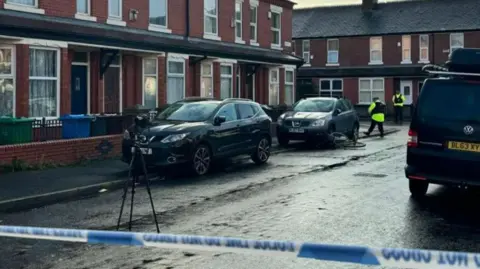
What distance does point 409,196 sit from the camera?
10.5 meters

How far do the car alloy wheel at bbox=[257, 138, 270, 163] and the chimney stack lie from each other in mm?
37457

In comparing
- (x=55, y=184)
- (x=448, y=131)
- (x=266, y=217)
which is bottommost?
(x=266, y=217)

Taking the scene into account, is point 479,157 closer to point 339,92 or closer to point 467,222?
point 467,222

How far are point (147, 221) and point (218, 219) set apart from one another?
0.98 meters

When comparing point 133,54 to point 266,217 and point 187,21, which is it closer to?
point 187,21

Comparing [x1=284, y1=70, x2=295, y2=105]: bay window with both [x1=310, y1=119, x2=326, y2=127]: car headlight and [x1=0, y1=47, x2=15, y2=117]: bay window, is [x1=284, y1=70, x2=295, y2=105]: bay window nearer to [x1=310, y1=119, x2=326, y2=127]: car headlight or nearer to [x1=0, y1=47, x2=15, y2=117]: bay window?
[x1=310, y1=119, x2=326, y2=127]: car headlight

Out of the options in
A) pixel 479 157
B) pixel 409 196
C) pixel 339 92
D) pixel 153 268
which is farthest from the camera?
→ pixel 339 92

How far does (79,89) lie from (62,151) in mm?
4323

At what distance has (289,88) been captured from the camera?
3131 cm

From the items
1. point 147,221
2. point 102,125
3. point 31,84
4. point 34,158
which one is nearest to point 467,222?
point 147,221

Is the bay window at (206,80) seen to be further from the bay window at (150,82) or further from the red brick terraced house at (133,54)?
the bay window at (150,82)

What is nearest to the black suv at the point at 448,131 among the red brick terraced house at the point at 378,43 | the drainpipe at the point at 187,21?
the drainpipe at the point at 187,21

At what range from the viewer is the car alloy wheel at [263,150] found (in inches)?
618

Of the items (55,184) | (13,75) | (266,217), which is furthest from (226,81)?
(266,217)
